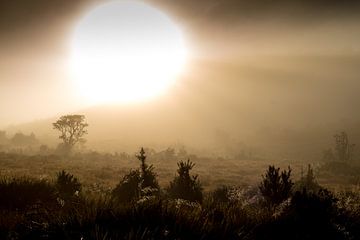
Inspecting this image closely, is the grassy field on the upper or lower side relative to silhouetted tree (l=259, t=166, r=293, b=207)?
lower

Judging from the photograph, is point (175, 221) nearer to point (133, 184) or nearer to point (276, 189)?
point (276, 189)

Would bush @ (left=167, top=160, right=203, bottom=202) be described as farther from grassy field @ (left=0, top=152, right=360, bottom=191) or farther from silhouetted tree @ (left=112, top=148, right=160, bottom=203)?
grassy field @ (left=0, top=152, right=360, bottom=191)

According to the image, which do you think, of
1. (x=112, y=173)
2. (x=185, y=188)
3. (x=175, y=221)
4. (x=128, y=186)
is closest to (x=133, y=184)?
(x=128, y=186)

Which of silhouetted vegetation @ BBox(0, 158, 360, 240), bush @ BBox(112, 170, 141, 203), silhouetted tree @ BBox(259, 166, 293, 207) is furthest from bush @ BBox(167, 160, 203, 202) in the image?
silhouetted vegetation @ BBox(0, 158, 360, 240)

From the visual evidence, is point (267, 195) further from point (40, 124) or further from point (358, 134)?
point (40, 124)

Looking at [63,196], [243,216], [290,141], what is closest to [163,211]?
[243,216]

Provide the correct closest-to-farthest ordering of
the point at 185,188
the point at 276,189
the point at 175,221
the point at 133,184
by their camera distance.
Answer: the point at 175,221
the point at 276,189
the point at 185,188
the point at 133,184

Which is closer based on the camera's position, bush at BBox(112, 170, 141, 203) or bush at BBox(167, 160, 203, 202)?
bush at BBox(167, 160, 203, 202)

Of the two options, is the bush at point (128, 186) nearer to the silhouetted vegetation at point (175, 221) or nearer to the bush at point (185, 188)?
the bush at point (185, 188)

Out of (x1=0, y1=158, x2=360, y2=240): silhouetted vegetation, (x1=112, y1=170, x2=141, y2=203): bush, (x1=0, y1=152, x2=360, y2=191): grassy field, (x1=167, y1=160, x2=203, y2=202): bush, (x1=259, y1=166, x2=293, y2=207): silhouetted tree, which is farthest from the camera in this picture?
(x1=0, y1=152, x2=360, y2=191): grassy field

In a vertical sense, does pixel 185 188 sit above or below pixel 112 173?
above

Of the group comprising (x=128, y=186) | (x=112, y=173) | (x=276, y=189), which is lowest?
(x=112, y=173)

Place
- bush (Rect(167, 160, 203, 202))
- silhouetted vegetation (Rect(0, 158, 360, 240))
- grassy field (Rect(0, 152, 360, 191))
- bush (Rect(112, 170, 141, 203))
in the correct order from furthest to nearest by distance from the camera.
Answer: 1. grassy field (Rect(0, 152, 360, 191))
2. bush (Rect(112, 170, 141, 203))
3. bush (Rect(167, 160, 203, 202))
4. silhouetted vegetation (Rect(0, 158, 360, 240))

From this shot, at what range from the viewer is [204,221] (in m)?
7.01
